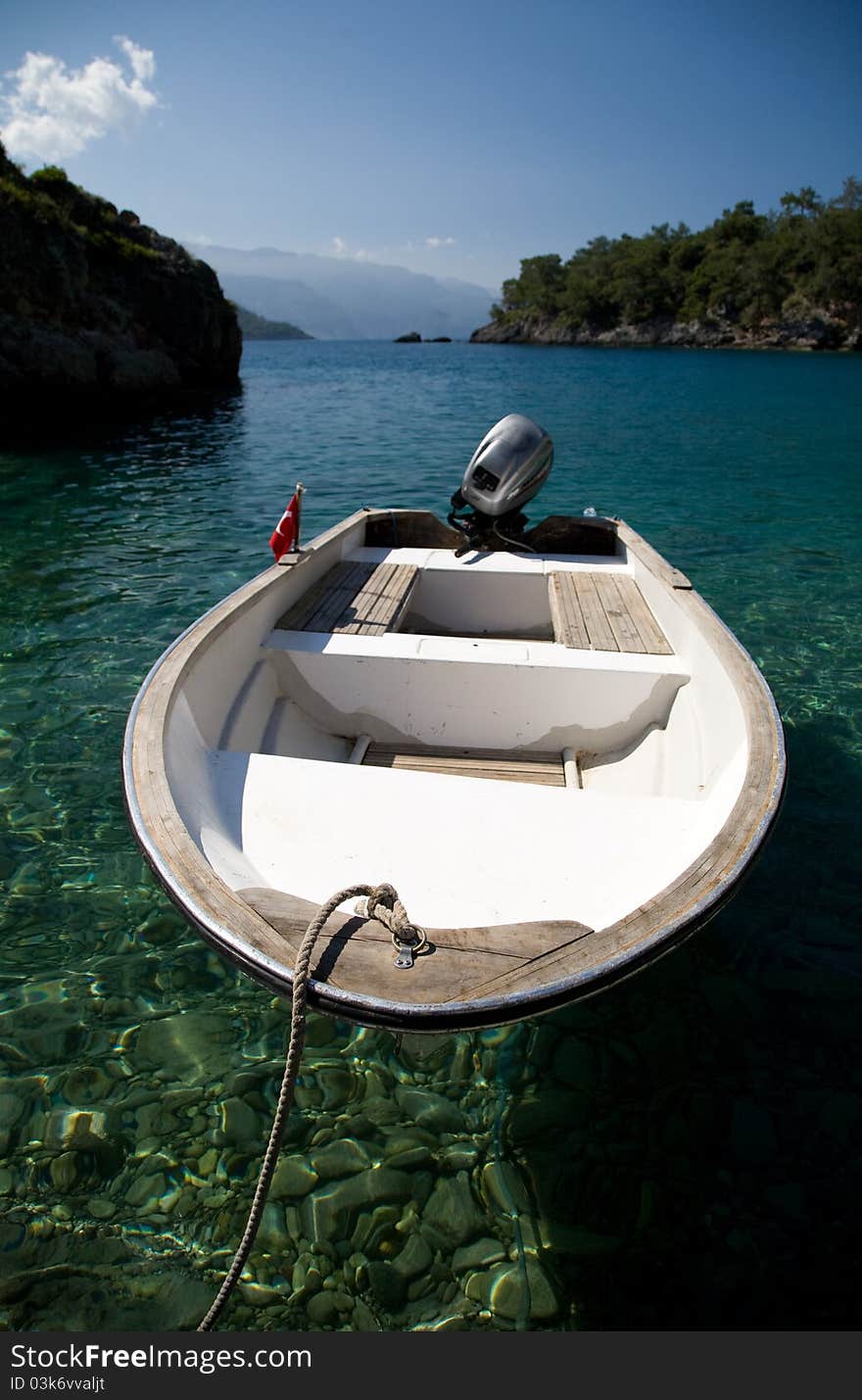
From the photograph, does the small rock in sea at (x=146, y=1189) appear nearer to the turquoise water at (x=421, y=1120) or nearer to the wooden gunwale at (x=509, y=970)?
the turquoise water at (x=421, y=1120)

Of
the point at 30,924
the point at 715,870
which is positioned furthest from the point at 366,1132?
the point at 30,924

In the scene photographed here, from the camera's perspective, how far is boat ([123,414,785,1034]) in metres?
2.41

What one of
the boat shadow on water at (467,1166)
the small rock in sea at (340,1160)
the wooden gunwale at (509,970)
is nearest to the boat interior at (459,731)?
the wooden gunwale at (509,970)

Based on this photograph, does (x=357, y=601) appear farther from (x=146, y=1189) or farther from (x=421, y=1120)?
(x=146, y=1189)

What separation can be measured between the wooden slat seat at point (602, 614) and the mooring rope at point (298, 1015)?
3393 millimetres

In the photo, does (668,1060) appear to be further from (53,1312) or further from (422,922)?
(53,1312)

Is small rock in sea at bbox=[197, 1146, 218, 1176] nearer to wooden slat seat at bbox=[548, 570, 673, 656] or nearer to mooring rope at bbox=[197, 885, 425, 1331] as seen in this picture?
mooring rope at bbox=[197, 885, 425, 1331]

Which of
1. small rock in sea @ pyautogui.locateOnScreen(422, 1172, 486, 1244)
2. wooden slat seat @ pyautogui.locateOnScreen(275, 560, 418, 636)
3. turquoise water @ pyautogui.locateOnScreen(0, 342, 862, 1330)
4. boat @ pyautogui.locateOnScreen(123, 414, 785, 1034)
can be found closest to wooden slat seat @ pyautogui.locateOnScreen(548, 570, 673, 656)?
boat @ pyautogui.locateOnScreen(123, 414, 785, 1034)

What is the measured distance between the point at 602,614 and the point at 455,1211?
15.2ft

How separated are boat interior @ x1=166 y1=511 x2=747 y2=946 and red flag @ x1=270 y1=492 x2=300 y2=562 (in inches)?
10.5

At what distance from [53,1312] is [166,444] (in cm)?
Result: 2470

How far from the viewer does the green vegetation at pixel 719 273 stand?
88.2m

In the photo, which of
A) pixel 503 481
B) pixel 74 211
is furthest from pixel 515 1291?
pixel 74 211

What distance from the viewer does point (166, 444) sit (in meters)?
23.3
